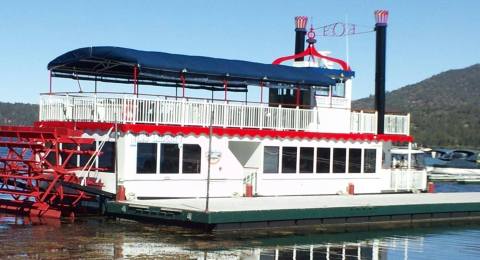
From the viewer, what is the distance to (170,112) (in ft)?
76.1

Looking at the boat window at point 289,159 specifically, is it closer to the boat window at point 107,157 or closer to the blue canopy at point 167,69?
the blue canopy at point 167,69

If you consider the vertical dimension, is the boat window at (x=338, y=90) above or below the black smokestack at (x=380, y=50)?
below

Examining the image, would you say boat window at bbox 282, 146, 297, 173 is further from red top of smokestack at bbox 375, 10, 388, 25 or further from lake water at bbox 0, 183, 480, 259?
red top of smokestack at bbox 375, 10, 388, 25

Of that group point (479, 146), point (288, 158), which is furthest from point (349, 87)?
point (479, 146)

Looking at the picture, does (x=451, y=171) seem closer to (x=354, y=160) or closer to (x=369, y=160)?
→ (x=369, y=160)

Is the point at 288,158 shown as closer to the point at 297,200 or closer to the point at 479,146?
the point at 297,200

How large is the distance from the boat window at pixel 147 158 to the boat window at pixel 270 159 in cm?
416

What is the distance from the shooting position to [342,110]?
27969 mm

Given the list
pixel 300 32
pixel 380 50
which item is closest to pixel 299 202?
pixel 380 50

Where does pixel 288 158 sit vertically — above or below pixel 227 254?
above

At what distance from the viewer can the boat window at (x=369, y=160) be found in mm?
28109

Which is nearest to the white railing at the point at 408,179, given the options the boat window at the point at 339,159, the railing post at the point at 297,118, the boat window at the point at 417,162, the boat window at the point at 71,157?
the boat window at the point at 417,162

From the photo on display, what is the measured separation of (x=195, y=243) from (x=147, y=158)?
452 cm

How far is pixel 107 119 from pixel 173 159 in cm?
219
